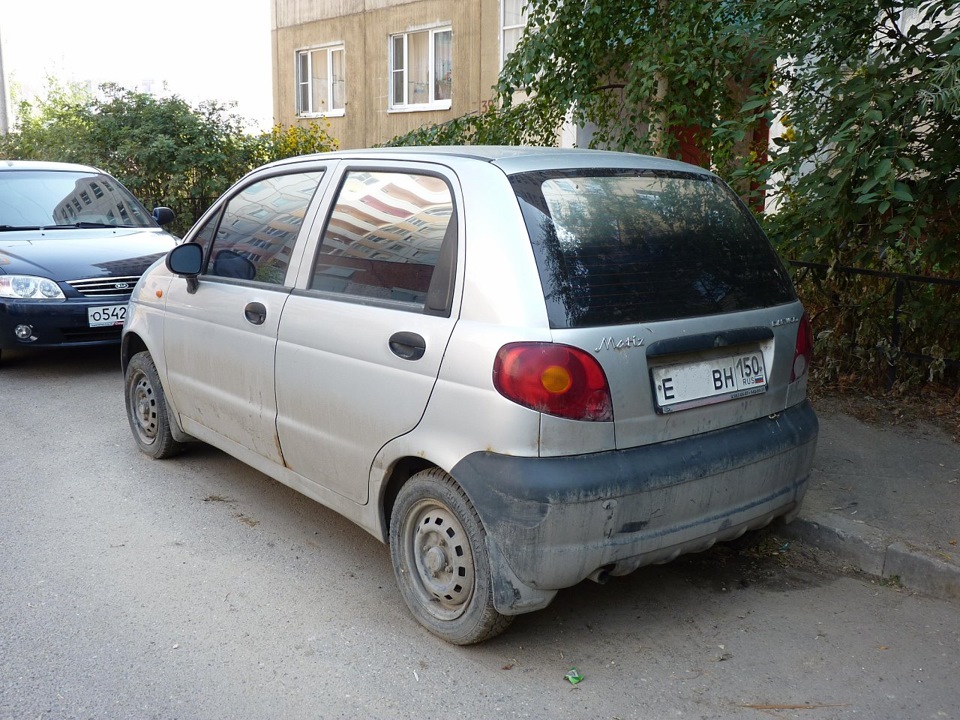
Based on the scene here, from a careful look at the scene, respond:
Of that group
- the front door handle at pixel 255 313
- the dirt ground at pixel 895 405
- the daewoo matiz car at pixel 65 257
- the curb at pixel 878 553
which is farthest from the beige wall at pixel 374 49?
the curb at pixel 878 553

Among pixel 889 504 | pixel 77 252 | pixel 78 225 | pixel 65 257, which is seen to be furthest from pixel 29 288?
pixel 889 504

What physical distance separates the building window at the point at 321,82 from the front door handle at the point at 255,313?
15.7 m

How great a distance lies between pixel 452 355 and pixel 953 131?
11.5ft

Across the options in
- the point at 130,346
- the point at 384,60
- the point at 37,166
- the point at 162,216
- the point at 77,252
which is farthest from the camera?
the point at 384,60

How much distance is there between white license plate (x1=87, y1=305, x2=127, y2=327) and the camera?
769 cm

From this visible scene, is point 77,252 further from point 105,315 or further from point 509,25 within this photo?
point 509,25

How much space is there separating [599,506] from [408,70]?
15955mm

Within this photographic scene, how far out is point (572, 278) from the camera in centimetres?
323

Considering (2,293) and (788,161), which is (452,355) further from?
(2,293)

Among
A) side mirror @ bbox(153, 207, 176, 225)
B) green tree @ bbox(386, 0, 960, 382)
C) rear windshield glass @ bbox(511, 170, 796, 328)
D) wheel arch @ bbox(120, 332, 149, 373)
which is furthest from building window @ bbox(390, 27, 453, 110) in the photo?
rear windshield glass @ bbox(511, 170, 796, 328)

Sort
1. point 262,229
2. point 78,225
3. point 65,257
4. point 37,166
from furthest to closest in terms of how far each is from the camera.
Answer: point 37,166
point 78,225
point 65,257
point 262,229

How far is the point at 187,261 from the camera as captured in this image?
4.80 meters

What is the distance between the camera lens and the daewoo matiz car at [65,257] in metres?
7.64

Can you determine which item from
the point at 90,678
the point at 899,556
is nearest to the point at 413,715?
the point at 90,678
